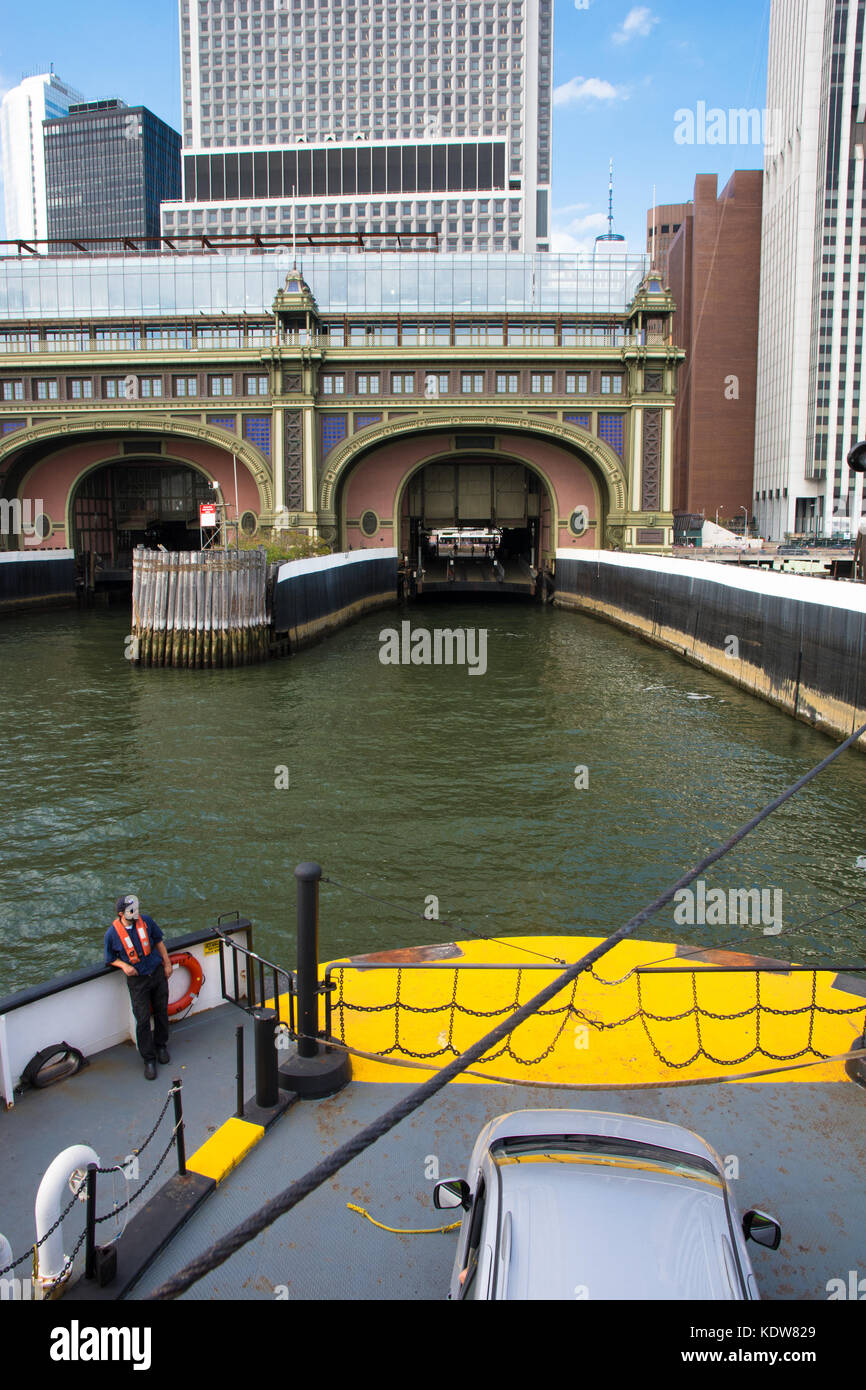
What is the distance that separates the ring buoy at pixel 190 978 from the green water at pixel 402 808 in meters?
2.74

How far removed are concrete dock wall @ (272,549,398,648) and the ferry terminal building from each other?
437cm

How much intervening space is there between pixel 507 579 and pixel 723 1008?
193 feet

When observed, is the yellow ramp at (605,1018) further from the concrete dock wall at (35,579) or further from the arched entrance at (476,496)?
the arched entrance at (476,496)

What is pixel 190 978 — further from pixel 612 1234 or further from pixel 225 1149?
pixel 612 1234

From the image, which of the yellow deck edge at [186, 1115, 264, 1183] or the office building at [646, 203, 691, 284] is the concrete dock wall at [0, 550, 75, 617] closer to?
the yellow deck edge at [186, 1115, 264, 1183]

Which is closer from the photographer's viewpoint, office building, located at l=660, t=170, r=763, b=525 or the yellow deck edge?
the yellow deck edge

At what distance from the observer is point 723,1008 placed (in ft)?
27.7

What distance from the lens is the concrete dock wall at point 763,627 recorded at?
2209 centimetres

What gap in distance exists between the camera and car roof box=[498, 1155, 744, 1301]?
3.79m

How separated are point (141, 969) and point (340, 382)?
167 feet

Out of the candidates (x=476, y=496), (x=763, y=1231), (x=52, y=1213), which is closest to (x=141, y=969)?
(x=52, y=1213)

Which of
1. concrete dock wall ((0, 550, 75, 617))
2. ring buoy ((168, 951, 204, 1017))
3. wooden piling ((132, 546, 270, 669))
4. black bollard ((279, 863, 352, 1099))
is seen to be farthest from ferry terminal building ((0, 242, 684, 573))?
black bollard ((279, 863, 352, 1099))

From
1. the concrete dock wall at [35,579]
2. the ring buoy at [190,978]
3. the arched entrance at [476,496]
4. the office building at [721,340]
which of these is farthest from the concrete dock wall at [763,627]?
the office building at [721,340]

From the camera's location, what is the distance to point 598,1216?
4121 millimetres
